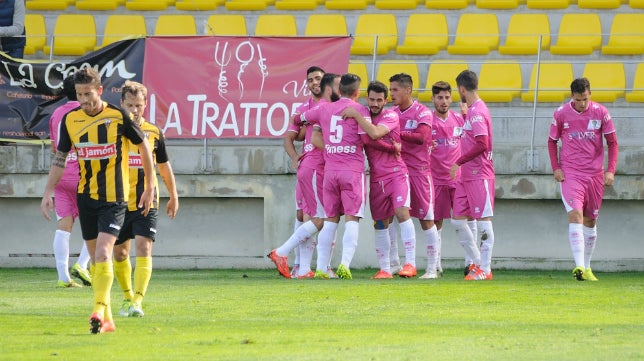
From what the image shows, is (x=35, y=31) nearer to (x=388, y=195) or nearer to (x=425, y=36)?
(x=425, y=36)

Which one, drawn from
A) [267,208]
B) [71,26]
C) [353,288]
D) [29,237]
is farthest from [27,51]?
[353,288]

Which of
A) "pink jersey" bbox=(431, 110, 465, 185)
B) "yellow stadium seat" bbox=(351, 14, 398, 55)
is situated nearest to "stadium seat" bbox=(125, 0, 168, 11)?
"yellow stadium seat" bbox=(351, 14, 398, 55)

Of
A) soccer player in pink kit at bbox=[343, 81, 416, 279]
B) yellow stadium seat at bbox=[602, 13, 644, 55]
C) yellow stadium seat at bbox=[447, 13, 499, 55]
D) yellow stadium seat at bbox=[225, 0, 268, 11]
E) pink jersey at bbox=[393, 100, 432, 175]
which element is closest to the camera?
soccer player in pink kit at bbox=[343, 81, 416, 279]

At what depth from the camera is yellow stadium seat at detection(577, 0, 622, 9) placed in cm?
1786

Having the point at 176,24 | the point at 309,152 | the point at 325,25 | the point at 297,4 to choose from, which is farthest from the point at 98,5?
the point at 309,152

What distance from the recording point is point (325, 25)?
714 inches

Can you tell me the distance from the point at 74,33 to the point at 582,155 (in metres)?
8.53

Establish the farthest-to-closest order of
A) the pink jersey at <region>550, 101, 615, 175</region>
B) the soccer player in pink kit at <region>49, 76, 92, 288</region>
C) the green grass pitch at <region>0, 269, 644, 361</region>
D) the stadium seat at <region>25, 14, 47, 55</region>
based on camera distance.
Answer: the stadium seat at <region>25, 14, 47, 55</region> < the pink jersey at <region>550, 101, 615, 175</region> < the soccer player in pink kit at <region>49, 76, 92, 288</region> < the green grass pitch at <region>0, 269, 644, 361</region>

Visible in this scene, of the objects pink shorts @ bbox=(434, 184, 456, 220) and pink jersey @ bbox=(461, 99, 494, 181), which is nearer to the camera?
pink jersey @ bbox=(461, 99, 494, 181)

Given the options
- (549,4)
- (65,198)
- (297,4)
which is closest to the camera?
(65,198)

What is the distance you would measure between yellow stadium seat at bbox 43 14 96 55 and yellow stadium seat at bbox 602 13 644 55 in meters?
7.17

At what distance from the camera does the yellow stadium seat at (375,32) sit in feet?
58.7

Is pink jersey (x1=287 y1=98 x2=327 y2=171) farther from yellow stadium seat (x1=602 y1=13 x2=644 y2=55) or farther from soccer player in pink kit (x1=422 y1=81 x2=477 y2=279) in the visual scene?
yellow stadium seat (x1=602 y1=13 x2=644 y2=55)

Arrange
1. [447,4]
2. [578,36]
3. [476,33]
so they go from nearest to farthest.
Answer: [578,36], [476,33], [447,4]
